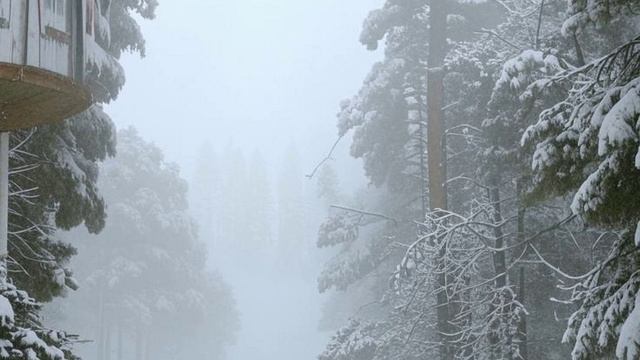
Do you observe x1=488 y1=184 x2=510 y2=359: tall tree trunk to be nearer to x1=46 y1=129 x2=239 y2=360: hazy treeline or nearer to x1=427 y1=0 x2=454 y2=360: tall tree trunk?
x1=427 y1=0 x2=454 y2=360: tall tree trunk

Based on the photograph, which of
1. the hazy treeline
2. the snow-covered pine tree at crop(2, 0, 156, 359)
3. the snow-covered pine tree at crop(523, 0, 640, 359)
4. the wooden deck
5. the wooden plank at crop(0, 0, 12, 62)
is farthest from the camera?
the hazy treeline

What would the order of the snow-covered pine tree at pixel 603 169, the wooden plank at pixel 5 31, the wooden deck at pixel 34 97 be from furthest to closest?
1. the wooden deck at pixel 34 97
2. the wooden plank at pixel 5 31
3. the snow-covered pine tree at pixel 603 169

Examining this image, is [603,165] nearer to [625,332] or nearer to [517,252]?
[625,332]

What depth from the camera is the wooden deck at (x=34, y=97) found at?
6.26m

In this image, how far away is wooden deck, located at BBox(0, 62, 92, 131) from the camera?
626cm

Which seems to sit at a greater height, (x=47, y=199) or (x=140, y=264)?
(x=140, y=264)

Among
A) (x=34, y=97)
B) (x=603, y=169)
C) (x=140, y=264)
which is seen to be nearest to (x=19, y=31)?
(x=34, y=97)

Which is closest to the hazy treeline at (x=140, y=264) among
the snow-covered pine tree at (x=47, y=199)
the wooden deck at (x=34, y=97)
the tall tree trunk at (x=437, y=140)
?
the tall tree trunk at (x=437, y=140)

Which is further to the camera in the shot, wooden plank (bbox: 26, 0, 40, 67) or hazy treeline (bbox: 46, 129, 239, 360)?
hazy treeline (bbox: 46, 129, 239, 360)

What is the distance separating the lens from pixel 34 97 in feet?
22.2

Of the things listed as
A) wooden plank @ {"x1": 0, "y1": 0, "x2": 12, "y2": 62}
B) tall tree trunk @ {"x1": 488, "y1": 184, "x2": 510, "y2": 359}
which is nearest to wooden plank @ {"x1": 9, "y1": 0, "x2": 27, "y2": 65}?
wooden plank @ {"x1": 0, "y1": 0, "x2": 12, "y2": 62}

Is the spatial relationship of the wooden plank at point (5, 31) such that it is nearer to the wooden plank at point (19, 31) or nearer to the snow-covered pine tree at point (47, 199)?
the wooden plank at point (19, 31)

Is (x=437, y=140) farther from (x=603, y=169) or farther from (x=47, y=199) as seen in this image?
(x=603, y=169)

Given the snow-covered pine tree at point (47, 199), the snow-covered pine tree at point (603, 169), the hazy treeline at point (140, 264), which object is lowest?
the snow-covered pine tree at point (603, 169)
